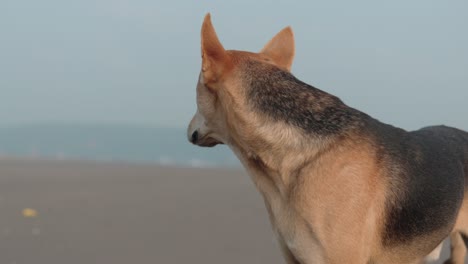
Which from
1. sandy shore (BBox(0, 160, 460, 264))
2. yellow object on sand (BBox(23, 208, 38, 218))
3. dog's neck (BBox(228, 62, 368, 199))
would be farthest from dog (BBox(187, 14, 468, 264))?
yellow object on sand (BBox(23, 208, 38, 218))

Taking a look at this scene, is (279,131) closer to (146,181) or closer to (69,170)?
(146,181)

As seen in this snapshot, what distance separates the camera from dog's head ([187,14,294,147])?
217 inches

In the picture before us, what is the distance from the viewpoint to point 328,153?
17.4 ft

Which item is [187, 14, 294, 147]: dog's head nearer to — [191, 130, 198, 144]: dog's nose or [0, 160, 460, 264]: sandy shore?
[191, 130, 198, 144]: dog's nose

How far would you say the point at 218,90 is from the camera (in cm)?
561

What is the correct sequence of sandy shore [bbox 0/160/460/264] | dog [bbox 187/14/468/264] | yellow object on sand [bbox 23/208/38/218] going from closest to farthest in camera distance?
dog [bbox 187/14/468/264]
sandy shore [bbox 0/160/460/264]
yellow object on sand [bbox 23/208/38/218]

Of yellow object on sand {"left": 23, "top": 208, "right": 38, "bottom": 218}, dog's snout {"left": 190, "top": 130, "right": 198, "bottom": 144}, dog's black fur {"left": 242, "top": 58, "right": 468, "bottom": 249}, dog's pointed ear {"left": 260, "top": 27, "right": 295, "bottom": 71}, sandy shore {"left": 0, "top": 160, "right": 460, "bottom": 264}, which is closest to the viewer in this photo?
dog's black fur {"left": 242, "top": 58, "right": 468, "bottom": 249}

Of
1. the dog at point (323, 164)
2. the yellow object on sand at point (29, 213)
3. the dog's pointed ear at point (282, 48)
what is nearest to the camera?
the dog at point (323, 164)

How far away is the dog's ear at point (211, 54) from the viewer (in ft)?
17.6

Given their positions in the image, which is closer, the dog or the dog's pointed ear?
the dog

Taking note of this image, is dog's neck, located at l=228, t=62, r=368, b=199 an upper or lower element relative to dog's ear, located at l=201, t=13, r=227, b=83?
lower

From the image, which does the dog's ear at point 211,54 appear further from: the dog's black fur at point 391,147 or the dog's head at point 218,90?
the dog's black fur at point 391,147

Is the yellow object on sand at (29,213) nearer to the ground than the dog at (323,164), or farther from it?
nearer to the ground

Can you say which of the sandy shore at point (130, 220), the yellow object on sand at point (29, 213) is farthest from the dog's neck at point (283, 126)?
the yellow object on sand at point (29, 213)
